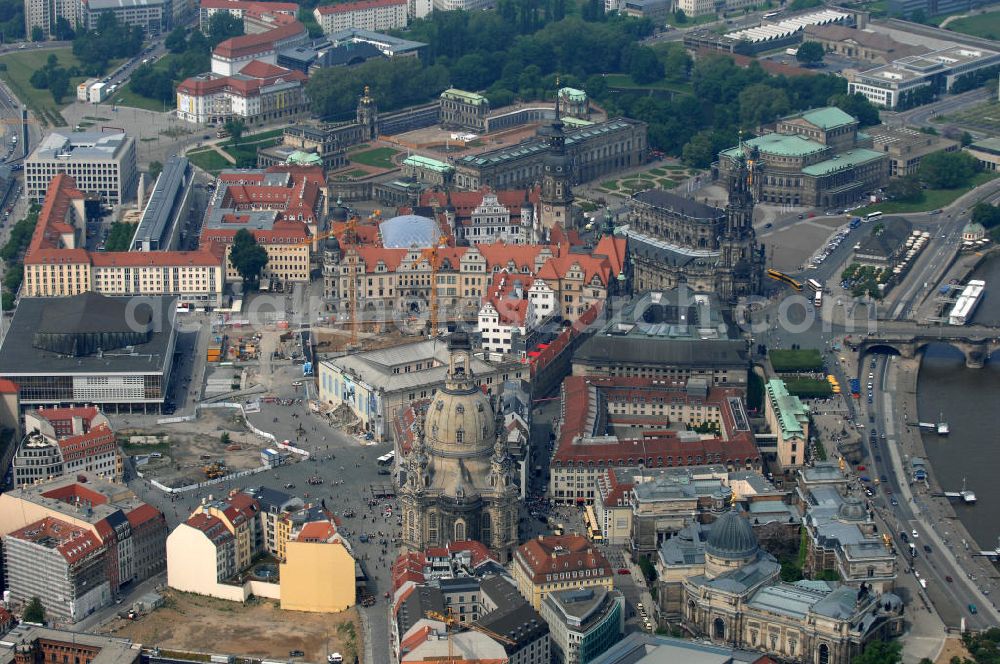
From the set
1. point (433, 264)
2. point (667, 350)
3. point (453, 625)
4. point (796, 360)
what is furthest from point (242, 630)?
point (433, 264)

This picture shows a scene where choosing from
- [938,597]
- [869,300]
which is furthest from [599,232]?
[938,597]

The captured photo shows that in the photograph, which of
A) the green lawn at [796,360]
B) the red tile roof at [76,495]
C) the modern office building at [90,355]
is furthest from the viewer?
the green lawn at [796,360]

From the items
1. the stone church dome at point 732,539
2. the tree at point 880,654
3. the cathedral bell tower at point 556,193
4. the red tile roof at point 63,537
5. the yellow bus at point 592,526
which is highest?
the cathedral bell tower at point 556,193

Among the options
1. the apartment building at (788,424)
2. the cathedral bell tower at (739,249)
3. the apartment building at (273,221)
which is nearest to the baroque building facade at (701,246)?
the cathedral bell tower at (739,249)

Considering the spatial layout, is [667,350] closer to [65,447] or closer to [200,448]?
[200,448]

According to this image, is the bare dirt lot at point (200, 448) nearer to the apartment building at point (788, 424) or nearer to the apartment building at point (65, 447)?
the apartment building at point (65, 447)
